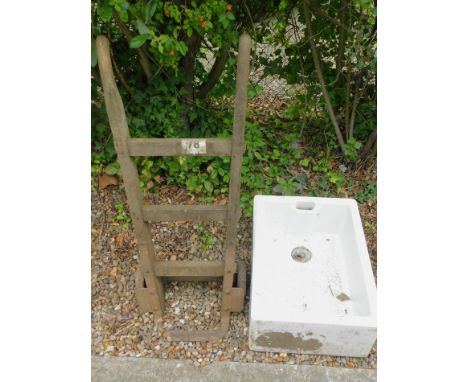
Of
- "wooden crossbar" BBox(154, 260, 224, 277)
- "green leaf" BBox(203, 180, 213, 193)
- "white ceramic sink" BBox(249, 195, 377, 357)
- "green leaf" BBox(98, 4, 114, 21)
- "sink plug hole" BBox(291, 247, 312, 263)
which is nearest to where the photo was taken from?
"green leaf" BBox(98, 4, 114, 21)

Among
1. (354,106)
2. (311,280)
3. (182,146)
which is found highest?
(354,106)

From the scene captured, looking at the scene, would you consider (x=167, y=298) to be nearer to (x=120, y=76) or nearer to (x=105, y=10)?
(x=120, y=76)

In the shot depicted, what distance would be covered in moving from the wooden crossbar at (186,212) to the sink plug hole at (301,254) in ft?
2.62

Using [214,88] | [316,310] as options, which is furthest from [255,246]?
[214,88]

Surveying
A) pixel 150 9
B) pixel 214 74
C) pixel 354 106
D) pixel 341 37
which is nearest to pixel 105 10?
pixel 150 9

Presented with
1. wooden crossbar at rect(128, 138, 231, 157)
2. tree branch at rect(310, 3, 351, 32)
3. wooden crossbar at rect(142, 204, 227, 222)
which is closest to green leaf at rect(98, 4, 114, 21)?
wooden crossbar at rect(128, 138, 231, 157)

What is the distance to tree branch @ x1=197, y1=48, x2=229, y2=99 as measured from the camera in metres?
2.50

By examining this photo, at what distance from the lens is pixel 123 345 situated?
6.79 feet

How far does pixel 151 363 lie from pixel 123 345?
0.65ft

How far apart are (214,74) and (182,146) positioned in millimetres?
1491

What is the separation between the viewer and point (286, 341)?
1.90 meters

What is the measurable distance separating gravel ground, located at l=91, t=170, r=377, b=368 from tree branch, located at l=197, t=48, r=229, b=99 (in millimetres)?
751

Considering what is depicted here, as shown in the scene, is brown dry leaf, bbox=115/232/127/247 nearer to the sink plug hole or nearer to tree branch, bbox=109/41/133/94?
tree branch, bbox=109/41/133/94

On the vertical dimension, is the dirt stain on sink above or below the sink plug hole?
below
